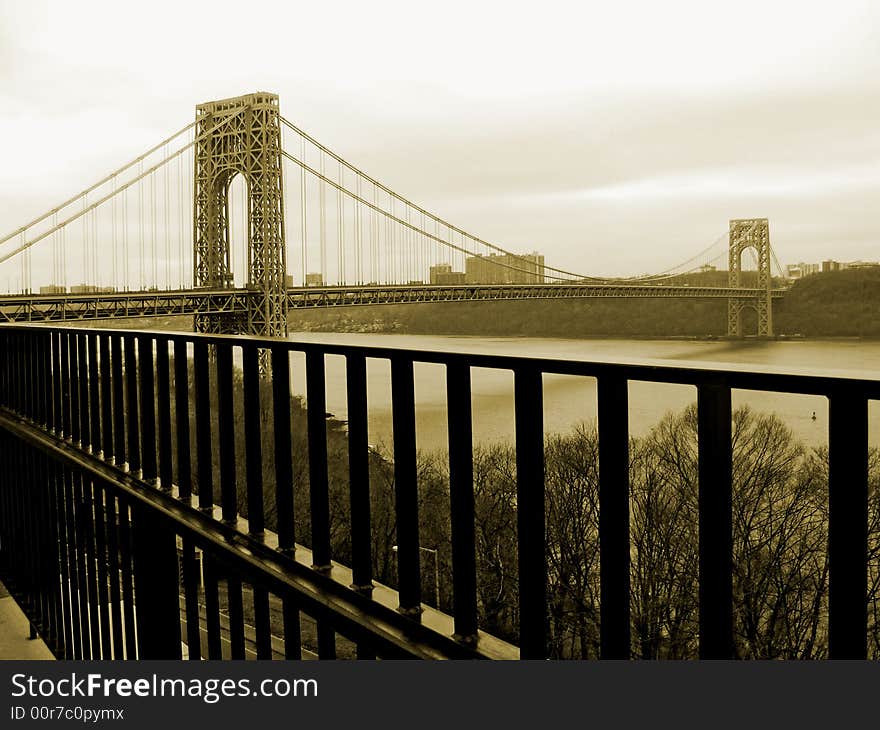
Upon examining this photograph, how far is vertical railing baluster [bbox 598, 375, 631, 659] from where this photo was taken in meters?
0.86

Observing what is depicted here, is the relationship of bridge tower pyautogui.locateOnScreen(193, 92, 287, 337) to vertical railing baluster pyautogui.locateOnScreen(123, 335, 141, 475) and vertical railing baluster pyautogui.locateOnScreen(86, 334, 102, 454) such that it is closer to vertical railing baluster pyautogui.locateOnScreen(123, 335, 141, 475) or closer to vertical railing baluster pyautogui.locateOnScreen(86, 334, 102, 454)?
vertical railing baluster pyautogui.locateOnScreen(86, 334, 102, 454)

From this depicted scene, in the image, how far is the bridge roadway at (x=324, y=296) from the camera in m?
17.6

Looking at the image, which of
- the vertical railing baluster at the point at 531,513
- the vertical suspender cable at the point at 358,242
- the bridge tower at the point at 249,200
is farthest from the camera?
the vertical suspender cable at the point at 358,242

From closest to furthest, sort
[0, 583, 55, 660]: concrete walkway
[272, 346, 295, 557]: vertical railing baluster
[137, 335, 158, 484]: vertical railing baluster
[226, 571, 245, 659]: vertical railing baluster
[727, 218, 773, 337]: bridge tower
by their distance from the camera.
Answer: [272, 346, 295, 557]: vertical railing baluster < [226, 571, 245, 659]: vertical railing baluster < [137, 335, 158, 484]: vertical railing baluster < [0, 583, 55, 660]: concrete walkway < [727, 218, 773, 337]: bridge tower

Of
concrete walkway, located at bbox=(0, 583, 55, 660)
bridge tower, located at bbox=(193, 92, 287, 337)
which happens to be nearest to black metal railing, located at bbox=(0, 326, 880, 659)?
concrete walkway, located at bbox=(0, 583, 55, 660)

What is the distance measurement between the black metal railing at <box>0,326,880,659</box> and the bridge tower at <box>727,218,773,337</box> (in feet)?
73.7

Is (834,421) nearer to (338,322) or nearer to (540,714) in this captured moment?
(540,714)

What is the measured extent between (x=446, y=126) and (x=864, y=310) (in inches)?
1599

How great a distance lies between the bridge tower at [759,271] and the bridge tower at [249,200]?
44.2 feet

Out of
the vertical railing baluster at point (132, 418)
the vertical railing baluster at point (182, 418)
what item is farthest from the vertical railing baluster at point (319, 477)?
the vertical railing baluster at point (132, 418)

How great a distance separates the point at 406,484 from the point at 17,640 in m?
3.02

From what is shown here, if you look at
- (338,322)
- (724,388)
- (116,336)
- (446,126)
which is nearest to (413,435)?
(724,388)

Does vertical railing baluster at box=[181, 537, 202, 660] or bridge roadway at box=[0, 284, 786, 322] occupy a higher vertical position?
bridge roadway at box=[0, 284, 786, 322]

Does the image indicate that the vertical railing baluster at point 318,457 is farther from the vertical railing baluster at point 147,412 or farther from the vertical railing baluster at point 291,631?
the vertical railing baluster at point 147,412
